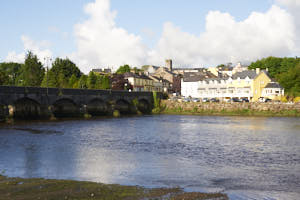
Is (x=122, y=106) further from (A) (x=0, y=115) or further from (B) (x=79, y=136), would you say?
(B) (x=79, y=136)

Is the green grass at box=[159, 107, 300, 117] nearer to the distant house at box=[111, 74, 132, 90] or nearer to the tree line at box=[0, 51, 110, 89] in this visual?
the tree line at box=[0, 51, 110, 89]

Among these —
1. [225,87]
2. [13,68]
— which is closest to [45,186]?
[225,87]

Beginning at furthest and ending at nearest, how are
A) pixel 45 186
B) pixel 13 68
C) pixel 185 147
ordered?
pixel 13 68
pixel 185 147
pixel 45 186

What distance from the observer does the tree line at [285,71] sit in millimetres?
101369

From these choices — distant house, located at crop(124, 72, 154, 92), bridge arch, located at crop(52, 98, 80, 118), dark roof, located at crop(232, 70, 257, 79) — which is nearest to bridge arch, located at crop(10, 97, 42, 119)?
bridge arch, located at crop(52, 98, 80, 118)

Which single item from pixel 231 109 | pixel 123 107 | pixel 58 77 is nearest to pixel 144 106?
pixel 123 107

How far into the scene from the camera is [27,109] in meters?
69.4

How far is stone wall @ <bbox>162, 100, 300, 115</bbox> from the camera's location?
83537 millimetres

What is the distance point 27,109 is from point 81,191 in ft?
186

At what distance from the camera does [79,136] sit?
4166 centimetres

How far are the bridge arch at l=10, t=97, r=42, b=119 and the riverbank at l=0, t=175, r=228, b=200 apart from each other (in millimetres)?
51792

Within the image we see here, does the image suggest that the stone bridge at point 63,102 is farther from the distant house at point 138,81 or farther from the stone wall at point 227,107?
the distant house at point 138,81

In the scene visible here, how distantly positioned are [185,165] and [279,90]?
9010 centimetres

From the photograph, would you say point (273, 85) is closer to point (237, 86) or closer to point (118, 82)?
point (237, 86)
